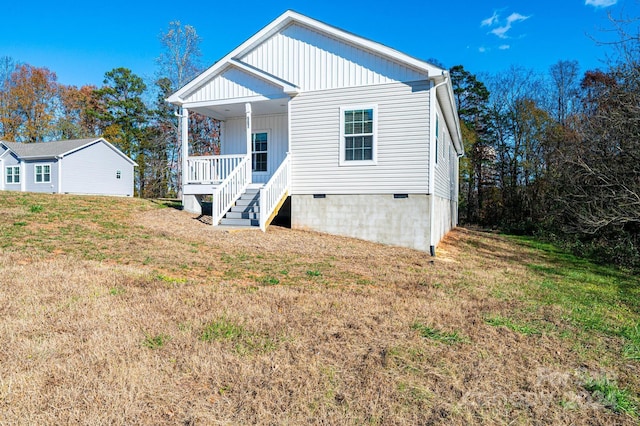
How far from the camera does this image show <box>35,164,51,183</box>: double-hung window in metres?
24.4

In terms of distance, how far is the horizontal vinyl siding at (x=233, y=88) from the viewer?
11812 millimetres

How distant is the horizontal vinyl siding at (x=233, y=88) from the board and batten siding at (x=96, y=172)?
53.1 ft

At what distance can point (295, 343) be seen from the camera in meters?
3.64

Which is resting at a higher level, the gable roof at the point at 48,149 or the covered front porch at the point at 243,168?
the gable roof at the point at 48,149

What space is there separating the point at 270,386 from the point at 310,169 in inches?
355

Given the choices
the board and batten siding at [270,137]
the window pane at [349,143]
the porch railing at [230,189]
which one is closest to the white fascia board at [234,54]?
the board and batten siding at [270,137]

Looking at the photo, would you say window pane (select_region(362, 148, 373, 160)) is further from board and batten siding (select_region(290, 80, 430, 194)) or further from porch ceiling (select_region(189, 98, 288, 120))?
porch ceiling (select_region(189, 98, 288, 120))

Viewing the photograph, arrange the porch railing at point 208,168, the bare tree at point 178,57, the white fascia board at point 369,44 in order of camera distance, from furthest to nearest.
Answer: the bare tree at point 178,57 < the porch railing at point 208,168 < the white fascia board at point 369,44

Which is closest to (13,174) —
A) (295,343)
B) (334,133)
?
(334,133)

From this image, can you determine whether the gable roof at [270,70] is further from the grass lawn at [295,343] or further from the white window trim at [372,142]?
the grass lawn at [295,343]

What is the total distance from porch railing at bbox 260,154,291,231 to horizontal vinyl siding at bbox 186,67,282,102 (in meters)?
2.12

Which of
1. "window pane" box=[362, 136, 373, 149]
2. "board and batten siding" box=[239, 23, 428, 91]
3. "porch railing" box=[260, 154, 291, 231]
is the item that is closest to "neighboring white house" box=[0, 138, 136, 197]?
"board and batten siding" box=[239, 23, 428, 91]

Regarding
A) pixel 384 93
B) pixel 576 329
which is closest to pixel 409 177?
pixel 384 93

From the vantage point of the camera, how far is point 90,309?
4293mm
